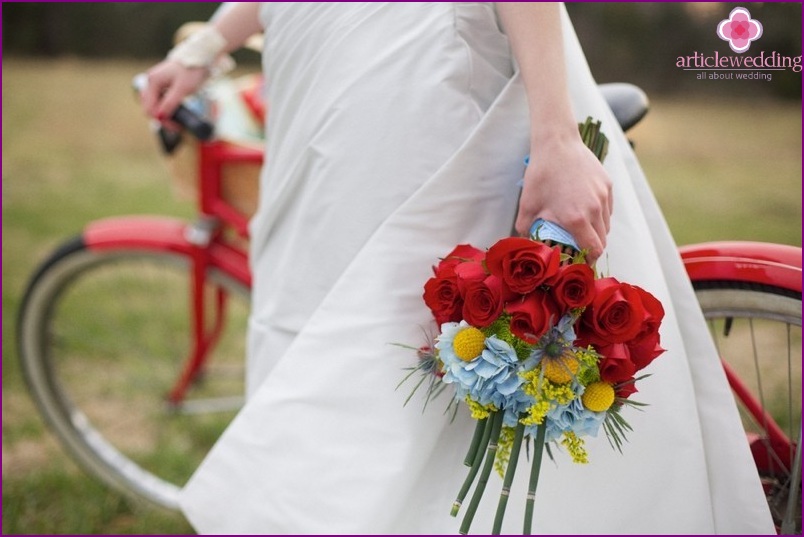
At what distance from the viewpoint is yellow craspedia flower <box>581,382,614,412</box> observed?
0.99 meters

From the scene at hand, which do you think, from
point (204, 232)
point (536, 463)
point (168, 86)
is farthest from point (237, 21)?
point (536, 463)

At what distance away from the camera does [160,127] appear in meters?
1.89

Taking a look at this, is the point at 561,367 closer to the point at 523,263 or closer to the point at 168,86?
the point at 523,263

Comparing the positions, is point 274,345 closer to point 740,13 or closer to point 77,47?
point 740,13

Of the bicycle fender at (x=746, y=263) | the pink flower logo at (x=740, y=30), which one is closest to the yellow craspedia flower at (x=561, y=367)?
the bicycle fender at (x=746, y=263)

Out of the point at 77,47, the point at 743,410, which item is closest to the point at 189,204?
the point at 77,47

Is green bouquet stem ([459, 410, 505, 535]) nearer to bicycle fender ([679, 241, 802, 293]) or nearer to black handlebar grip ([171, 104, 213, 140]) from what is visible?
bicycle fender ([679, 241, 802, 293])

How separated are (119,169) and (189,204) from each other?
111 centimetres

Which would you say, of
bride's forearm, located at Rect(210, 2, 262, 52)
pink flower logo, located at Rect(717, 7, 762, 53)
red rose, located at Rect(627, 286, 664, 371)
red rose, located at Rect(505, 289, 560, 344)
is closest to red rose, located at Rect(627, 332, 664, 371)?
red rose, located at Rect(627, 286, 664, 371)

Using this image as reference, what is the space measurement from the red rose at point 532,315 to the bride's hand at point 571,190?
6.3 inches

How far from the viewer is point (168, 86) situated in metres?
1.75

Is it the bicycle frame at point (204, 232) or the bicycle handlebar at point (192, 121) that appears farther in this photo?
the bicycle frame at point (204, 232)

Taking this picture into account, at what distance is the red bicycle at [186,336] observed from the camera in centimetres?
139

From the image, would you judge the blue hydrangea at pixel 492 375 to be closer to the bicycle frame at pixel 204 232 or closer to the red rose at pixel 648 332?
the red rose at pixel 648 332
